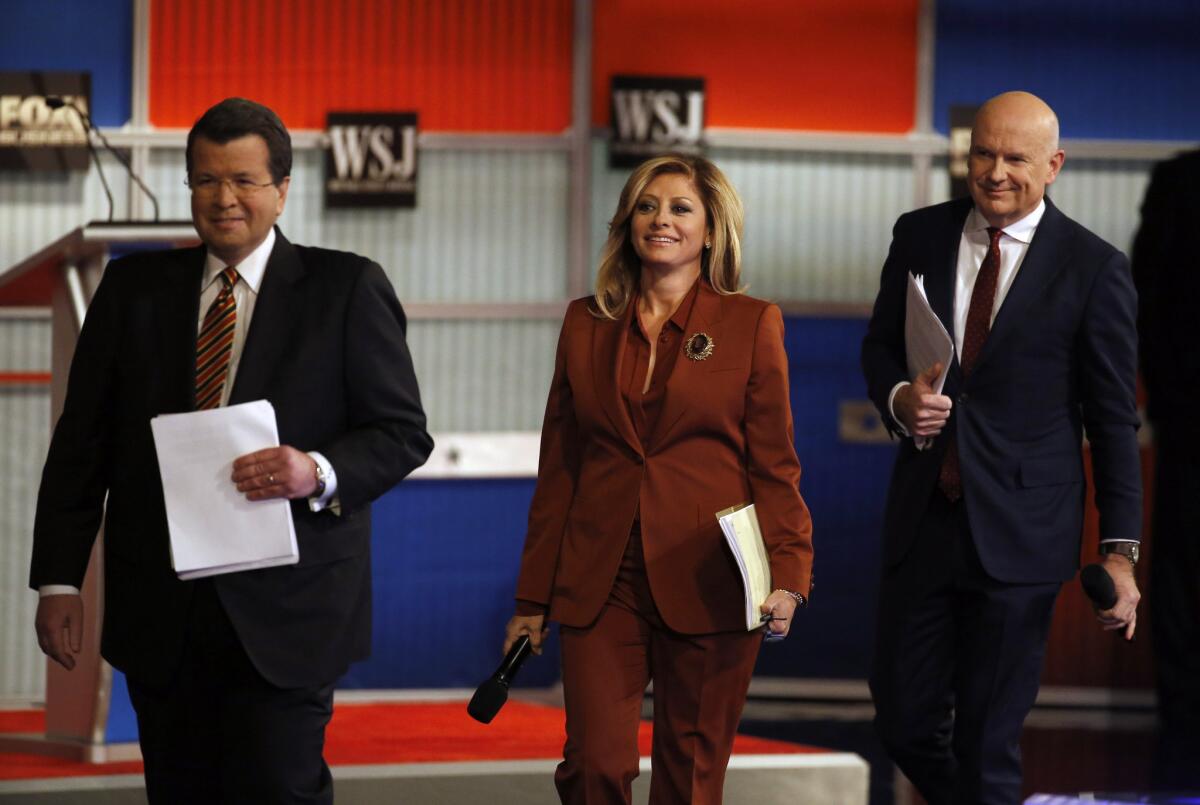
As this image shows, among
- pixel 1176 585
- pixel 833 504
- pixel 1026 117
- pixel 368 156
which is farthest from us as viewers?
pixel 833 504

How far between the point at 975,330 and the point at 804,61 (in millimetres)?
3075

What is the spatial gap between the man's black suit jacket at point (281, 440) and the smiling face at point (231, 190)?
0.25 feet

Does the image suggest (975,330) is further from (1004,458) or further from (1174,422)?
(1174,422)

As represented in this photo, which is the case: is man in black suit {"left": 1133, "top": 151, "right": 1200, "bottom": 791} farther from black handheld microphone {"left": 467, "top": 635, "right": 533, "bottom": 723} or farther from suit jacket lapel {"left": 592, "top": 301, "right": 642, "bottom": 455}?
black handheld microphone {"left": 467, "top": 635, "right": 533, "bottom": 723}

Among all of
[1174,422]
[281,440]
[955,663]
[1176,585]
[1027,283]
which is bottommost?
[1176,585]

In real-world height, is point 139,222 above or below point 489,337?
above

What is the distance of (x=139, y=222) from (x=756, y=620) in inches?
75.9

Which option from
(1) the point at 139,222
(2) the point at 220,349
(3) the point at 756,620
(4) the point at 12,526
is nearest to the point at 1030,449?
(3) the point at 756,620

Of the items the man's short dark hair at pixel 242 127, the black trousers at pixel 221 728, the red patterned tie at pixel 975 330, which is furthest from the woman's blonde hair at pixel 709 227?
the black trousers at pixel 221 728

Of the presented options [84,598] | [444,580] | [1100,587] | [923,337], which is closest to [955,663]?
[1100,587]

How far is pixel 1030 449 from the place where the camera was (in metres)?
2.74

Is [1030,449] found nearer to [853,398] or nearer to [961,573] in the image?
[961,573]

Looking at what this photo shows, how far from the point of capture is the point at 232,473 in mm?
2199

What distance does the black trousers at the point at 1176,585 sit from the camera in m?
5.01
